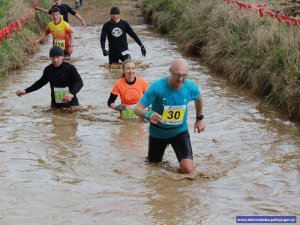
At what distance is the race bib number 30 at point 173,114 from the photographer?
6812 mm

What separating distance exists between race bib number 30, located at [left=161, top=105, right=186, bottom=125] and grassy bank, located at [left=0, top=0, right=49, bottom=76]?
6531 millimetres

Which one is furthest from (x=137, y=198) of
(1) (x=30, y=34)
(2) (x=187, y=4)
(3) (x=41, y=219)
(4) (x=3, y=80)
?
(2) (x=187, y=4)

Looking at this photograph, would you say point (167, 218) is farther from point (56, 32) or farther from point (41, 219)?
point (56, 32)

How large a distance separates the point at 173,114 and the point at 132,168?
0.96 metres

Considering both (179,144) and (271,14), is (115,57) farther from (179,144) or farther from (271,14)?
(179,144)

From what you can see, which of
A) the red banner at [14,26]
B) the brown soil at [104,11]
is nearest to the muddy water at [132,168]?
the red banner at [14,26]

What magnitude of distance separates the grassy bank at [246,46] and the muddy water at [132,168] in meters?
0.40

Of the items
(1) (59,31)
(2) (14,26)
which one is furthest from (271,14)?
(2) (14,26)

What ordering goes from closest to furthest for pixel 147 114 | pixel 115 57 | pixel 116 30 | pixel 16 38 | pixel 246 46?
pixel 147 114, pixel 246 46, pixel 116 30, pixel 115 57, pixel 16 38

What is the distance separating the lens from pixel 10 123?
9.52 metres

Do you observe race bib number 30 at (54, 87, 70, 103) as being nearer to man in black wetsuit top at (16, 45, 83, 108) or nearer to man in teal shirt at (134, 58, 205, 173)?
man in black wetsuit top at (16, 45, 83, 108)

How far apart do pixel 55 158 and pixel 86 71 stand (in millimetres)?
6596

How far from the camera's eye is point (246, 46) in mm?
12109

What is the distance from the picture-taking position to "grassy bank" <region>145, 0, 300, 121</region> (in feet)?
32.7
